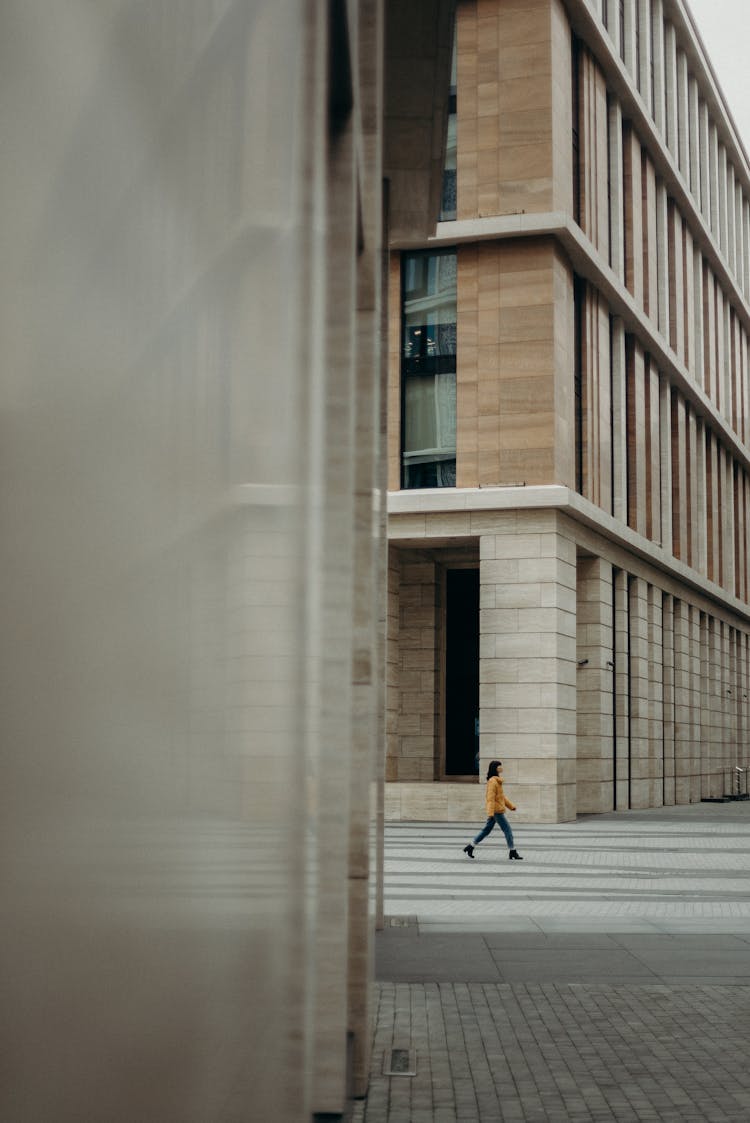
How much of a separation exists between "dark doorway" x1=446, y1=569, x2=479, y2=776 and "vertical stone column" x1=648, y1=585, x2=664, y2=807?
19.0 feet

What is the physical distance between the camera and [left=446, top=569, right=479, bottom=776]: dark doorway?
119ft

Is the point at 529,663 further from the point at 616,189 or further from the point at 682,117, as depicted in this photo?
the point at 682,117

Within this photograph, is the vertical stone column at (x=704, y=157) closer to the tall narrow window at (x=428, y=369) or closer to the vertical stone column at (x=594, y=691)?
the tall narrow window at (x=428, y=369)

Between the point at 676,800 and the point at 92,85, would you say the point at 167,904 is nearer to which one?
the point at 92,85

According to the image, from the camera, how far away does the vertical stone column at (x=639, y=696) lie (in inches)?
1474

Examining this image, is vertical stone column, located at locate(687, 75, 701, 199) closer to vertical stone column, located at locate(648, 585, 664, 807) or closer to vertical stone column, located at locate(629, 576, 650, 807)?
vertical stone column, located at locate(648, 585, 664, 807)

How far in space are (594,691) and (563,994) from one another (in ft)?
81.9

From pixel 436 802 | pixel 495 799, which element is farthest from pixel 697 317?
pixel 495 799

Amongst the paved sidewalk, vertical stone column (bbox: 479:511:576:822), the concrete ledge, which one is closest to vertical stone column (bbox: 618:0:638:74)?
vertical stone column (bbox: 479:511:576:822)

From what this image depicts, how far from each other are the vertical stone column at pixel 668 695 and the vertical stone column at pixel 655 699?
0.58 meters

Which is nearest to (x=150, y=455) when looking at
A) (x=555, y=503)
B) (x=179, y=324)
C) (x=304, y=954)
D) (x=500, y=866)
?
(x=179, y=324)

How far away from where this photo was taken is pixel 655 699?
40.0 metres

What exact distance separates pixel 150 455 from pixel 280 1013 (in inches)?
54.8

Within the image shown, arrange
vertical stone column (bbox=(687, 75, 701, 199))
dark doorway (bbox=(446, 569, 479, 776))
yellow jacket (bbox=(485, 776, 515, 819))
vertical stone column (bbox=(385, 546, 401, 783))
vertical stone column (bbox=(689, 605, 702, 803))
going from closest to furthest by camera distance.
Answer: yellow jacket (bbox=(485, 776, 515, 819)) → vertical stone column (bbox=(385, 546, 401, 783)) → dark doorway (bbox=(446, 569, 479, 776)) → vertical stone column (bbox=(689, 605, 702, 803)) → vertical stone column (bbox=(687, 75, 701, 199))
